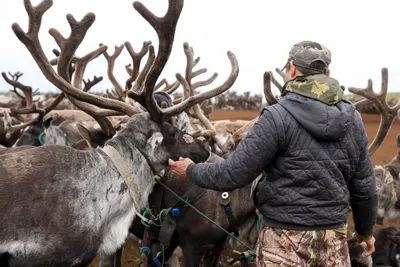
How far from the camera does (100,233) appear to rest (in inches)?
94.0

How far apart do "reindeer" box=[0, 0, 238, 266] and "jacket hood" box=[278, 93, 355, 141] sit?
1.01 metres

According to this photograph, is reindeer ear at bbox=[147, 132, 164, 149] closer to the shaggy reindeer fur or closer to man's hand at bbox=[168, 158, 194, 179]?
the shaggy reindeer fur

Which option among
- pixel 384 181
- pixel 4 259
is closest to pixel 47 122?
pixel 4 259

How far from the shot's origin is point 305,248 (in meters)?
2.08

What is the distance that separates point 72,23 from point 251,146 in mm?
1780

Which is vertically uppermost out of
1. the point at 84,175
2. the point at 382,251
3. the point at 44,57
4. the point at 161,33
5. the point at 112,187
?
the point at 161,33

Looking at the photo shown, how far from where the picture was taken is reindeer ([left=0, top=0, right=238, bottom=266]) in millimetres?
2129

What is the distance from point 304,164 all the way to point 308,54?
58 centimetres

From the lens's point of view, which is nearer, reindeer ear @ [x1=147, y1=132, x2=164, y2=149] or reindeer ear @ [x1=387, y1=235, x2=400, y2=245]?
reindeer ear @ [x1=147, y1=132, x2=164, y2=149]

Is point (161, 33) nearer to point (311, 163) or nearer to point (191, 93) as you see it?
point (311, 163)

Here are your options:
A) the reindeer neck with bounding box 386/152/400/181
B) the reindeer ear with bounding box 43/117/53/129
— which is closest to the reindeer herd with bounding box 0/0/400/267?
Result: the reindeer neck with bounding box 386/152/400/181

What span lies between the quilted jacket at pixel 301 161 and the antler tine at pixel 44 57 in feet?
3.61

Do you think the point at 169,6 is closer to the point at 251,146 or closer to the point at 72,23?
the point at 72,23

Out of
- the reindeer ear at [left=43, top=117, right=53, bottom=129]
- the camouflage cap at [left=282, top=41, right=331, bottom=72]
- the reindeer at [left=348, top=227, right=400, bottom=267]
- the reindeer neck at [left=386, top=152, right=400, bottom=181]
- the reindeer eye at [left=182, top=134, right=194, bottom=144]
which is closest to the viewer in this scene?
the camouflage cap at [left=282, top=41, right=331, bottom=72]
